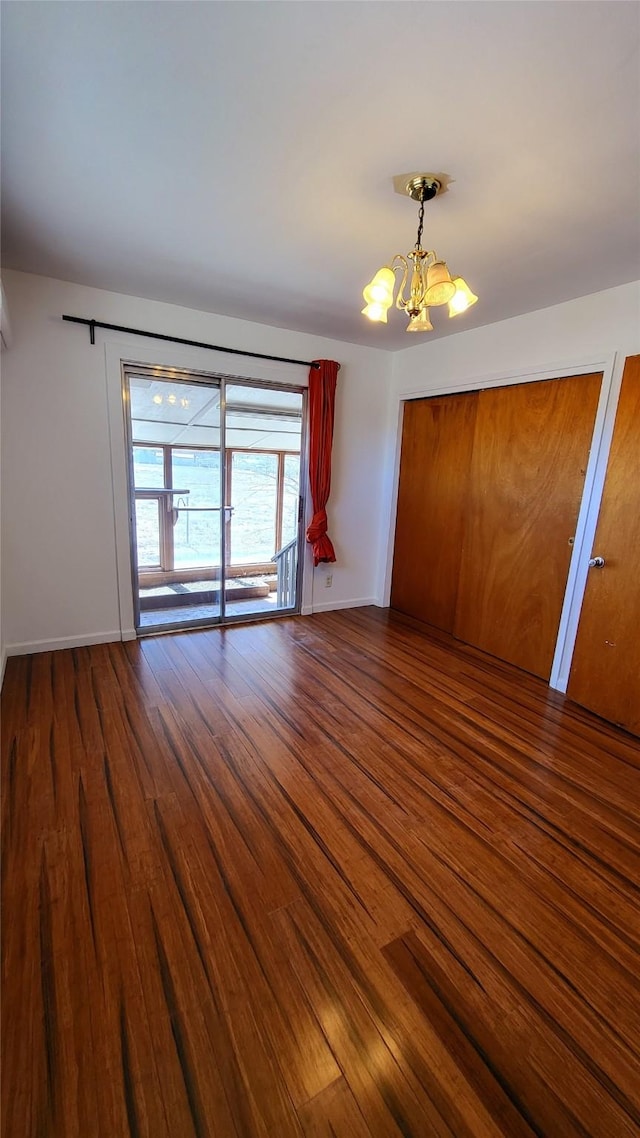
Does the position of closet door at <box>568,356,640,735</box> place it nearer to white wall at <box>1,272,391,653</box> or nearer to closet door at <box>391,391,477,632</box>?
closet door at <box>391,391,477,632</box>

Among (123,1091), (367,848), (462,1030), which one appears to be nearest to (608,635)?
(367,848)

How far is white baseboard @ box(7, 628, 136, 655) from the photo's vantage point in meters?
3.12

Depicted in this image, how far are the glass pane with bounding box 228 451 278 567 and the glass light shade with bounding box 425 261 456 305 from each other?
2609 millimetres

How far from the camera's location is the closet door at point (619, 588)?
8.05ft

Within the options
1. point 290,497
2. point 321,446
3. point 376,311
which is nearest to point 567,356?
point 376,311

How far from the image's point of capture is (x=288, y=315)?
3334 mm

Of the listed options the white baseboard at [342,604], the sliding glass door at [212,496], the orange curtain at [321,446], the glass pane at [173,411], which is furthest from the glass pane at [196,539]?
the white baseboard at [342,604]

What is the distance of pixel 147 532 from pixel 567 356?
343 centimetres

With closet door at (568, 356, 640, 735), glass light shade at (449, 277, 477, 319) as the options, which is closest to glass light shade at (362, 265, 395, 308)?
glass light shade at (449, 277, 477, 319)

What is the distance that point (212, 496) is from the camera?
3809 millimetres

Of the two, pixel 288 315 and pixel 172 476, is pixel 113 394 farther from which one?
pixel 288 315

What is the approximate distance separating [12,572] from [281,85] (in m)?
3.02

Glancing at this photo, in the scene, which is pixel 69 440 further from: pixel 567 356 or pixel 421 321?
pixel 567 356

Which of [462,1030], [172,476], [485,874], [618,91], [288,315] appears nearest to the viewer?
[462,1030]
